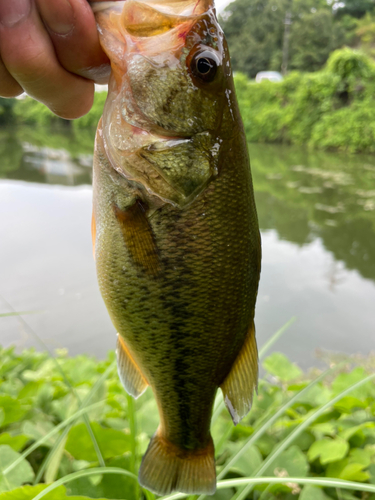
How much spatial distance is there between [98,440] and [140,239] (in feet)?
2.74

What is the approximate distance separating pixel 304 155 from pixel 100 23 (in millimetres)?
15005

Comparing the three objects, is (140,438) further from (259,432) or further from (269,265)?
(269,265)

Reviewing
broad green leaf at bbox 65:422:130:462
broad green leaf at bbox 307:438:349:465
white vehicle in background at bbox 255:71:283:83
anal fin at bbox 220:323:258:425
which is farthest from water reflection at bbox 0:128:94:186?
white vehicle in background at bbox 255:71:283:83

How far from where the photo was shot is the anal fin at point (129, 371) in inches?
42.6

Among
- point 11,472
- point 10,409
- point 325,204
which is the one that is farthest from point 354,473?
point 325,204

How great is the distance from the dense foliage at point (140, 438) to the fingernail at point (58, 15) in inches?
40.1

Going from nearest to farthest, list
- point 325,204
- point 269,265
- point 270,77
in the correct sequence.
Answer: point 269,265 < point 325,204 < point 270,77

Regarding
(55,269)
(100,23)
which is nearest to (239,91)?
(55,269)

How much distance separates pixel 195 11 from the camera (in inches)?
35.1

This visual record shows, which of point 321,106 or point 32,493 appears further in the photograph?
point 321,106

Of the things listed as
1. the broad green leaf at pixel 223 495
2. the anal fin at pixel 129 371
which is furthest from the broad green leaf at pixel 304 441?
the anal fin at pixel 129 371

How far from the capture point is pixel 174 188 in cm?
88

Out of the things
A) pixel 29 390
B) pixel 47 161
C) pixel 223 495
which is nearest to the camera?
pixel 223 495

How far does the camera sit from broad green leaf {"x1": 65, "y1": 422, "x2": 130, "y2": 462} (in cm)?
130
